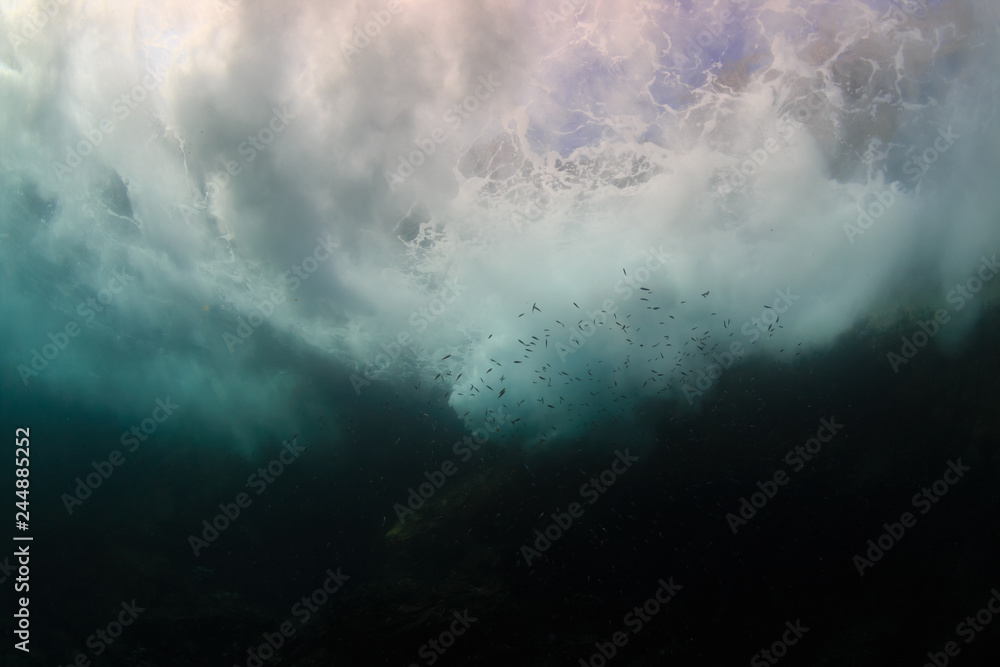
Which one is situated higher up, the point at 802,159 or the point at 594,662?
the point at 802,159

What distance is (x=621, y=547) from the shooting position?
671 inches

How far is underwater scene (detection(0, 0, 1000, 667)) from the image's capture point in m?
15.2

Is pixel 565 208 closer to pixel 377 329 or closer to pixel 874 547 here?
pixel 377 329

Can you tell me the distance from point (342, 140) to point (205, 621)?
62.5 feet

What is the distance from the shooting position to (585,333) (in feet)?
59.3

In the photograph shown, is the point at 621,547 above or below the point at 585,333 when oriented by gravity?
below

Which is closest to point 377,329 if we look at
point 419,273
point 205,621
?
point 419,273

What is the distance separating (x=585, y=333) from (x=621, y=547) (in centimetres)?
754

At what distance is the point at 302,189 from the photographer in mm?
16500

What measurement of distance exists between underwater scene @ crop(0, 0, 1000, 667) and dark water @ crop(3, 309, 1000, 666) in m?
0.11

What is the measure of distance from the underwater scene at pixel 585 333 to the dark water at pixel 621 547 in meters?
0.11

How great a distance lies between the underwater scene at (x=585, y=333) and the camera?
49.9ft

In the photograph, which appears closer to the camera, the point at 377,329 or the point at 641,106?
the point at 641,106

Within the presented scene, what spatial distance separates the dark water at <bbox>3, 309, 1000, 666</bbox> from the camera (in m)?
15.9
